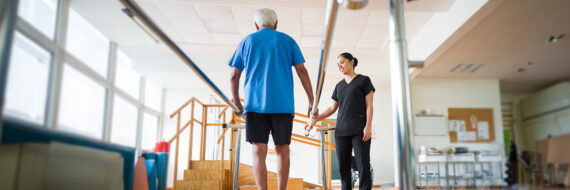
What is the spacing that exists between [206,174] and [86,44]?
386 centimetres

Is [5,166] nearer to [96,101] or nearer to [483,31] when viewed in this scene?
[96,101]

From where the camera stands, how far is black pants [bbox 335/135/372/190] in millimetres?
2273

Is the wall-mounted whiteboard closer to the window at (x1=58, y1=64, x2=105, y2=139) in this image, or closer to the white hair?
the white hair

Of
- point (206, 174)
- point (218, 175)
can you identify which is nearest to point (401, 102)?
point (218, 175)

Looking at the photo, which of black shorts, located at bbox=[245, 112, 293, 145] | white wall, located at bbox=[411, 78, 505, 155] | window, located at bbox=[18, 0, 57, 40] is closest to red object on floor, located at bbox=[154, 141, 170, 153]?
black shorts, located at bbox=[245, 112, 293, 145]

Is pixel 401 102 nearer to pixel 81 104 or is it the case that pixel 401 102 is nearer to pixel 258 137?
pixel 81 104

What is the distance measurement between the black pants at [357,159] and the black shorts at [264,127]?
0.67 m

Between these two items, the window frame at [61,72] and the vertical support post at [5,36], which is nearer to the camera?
the vertical support post at [5,36]

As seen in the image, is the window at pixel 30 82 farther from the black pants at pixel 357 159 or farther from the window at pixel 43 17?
the black pants at pixel 357 159

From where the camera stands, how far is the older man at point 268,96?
1.82 meters

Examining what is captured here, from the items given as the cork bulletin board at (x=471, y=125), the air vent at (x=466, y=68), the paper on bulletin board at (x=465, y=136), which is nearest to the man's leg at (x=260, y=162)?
the air vent at (x=466, y=68)

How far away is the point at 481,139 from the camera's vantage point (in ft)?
28.9

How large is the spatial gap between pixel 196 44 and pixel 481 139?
6.75 metres

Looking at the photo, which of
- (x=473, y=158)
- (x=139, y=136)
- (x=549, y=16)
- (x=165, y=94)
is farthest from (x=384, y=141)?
(x=139, y=136)
